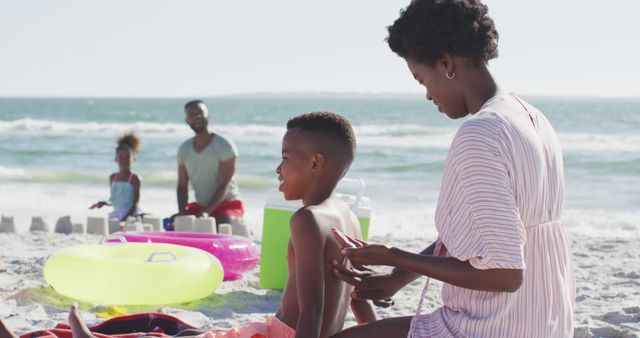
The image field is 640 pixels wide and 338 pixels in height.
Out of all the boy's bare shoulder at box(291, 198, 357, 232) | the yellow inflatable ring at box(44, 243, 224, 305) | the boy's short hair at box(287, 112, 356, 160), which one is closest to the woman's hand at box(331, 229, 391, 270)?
the boy's bare shoulder at box(291, 198, 357, 232)

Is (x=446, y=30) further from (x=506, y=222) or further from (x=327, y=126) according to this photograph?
(x=327, y=126)

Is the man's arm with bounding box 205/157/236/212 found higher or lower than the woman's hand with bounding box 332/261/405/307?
lower

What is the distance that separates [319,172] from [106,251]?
2.60 m

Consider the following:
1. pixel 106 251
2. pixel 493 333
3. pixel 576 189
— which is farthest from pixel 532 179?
pixel 576 189

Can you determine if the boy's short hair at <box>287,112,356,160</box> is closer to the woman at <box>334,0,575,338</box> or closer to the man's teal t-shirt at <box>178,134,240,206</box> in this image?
the woman at <box>334,0,575,338</box>

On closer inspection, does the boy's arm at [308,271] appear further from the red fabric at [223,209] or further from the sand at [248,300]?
the red fabric at [223,209]

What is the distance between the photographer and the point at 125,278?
4762 millimetres

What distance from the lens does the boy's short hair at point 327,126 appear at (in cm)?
293

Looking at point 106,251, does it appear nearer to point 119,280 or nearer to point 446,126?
point 119,280

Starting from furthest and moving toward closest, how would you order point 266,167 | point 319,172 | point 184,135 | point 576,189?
point 184,135 → point 266,167 → point 576,189 → point 319,172

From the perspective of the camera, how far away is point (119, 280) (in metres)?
4.76

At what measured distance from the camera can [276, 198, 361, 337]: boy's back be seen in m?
2.68

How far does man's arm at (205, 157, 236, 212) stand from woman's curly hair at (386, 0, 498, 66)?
5.48 meters

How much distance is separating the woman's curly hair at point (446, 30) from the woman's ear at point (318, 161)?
58 cm
